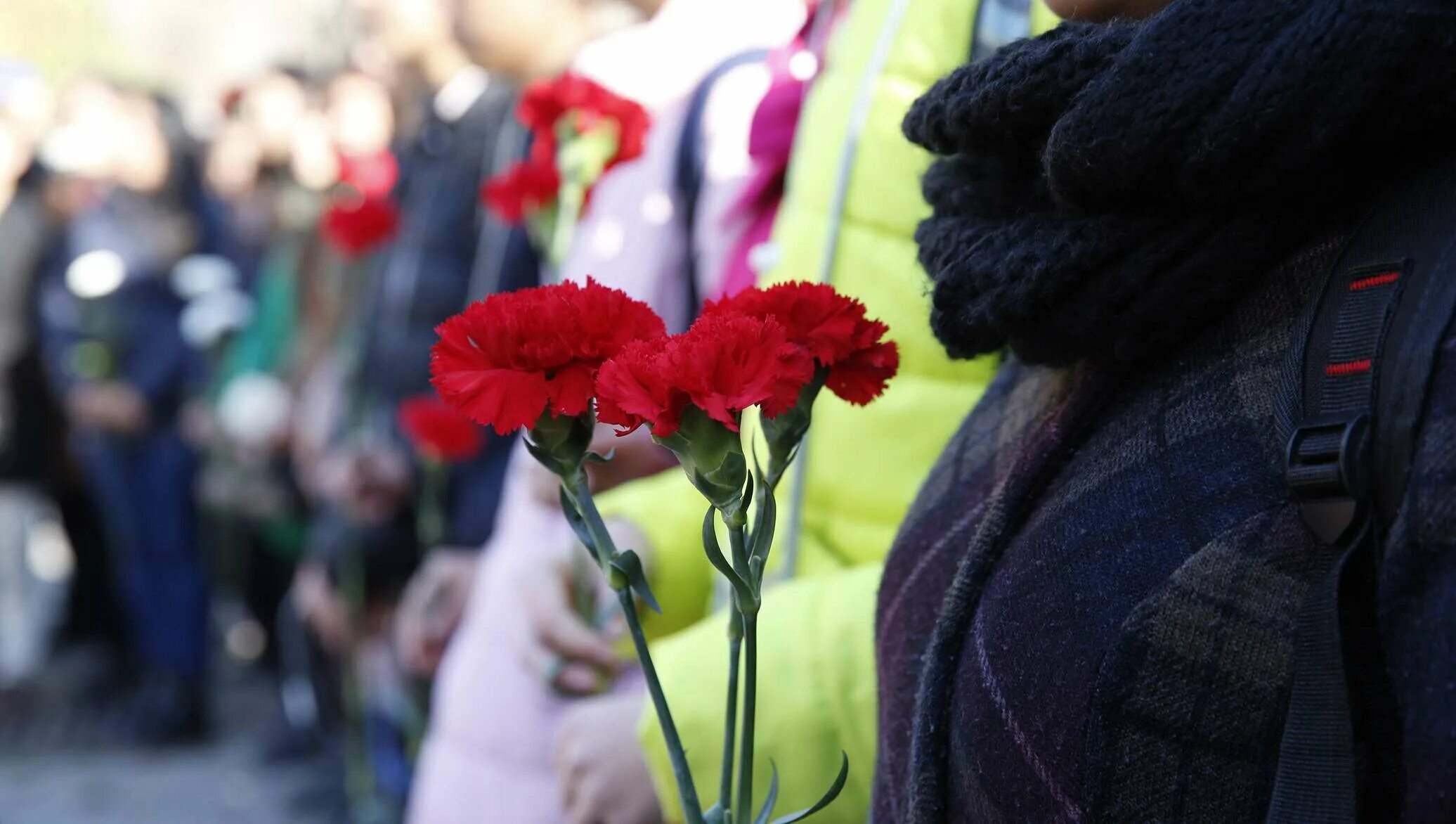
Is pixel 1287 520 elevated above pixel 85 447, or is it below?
below

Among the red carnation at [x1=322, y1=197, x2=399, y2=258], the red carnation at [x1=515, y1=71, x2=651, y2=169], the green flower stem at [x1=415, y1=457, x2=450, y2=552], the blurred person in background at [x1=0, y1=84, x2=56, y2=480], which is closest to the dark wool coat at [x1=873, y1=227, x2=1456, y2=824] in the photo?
the red carnation at [x1=515, y1=71, x2=651, y2=169]

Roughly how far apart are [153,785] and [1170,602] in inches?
204

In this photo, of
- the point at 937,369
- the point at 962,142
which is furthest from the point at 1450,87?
the point at 937,369

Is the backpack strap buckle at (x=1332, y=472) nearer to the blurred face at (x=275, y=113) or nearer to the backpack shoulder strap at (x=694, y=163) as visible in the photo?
the backpack shoulder strap at (x=694, y=163)

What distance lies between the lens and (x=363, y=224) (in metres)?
3.61

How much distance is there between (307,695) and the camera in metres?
5.63

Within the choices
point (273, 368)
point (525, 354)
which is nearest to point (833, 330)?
point (525, 354)

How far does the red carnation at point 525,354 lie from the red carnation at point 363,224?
3.03m

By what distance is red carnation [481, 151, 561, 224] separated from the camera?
2439 mm

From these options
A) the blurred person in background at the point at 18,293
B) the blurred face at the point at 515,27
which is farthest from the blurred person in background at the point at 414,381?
the blurred person in background at the point at 18,293

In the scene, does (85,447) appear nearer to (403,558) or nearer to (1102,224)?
(403,558)

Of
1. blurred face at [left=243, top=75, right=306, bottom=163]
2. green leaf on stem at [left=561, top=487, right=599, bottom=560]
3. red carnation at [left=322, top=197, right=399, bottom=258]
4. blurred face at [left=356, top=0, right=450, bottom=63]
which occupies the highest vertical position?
blurred face at [left=243, top=75, right=306, bottom=163]

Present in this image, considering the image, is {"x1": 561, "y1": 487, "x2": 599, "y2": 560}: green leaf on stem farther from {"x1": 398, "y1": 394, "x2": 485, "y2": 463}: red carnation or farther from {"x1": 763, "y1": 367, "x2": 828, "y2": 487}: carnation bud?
{"x1": 398, "y1": 394, "x2": 485, "y2": 463}: red carnation

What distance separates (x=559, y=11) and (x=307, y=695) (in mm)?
3755
